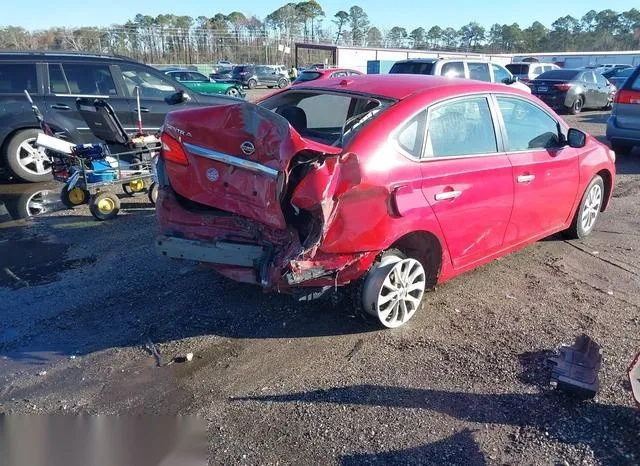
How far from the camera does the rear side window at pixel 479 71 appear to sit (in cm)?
1407

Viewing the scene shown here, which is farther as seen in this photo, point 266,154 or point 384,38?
point 384,38

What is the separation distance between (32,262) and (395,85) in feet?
12.5

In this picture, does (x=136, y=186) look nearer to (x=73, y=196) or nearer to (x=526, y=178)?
(x=73, y=196)

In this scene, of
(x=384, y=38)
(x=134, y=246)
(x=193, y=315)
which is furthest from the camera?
(x=384, y=38)

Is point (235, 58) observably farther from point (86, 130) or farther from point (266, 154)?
point (266, 154)

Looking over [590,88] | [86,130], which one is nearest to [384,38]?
[590,88]

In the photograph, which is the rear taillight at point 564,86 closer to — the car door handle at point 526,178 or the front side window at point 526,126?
the front side window at point 526,126

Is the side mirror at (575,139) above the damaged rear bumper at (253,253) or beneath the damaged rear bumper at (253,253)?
above

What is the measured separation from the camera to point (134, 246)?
18.3ft

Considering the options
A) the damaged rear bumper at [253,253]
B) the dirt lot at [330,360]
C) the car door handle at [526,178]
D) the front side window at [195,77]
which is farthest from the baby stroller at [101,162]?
the front side window at [195,77]

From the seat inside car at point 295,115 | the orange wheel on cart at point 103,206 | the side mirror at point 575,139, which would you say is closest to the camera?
the seat inside car at point 295,115

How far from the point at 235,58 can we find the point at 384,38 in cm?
4032

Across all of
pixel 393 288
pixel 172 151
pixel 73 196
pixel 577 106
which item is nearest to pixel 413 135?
pixel 393 288

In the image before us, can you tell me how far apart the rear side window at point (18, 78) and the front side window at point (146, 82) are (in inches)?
51.4
